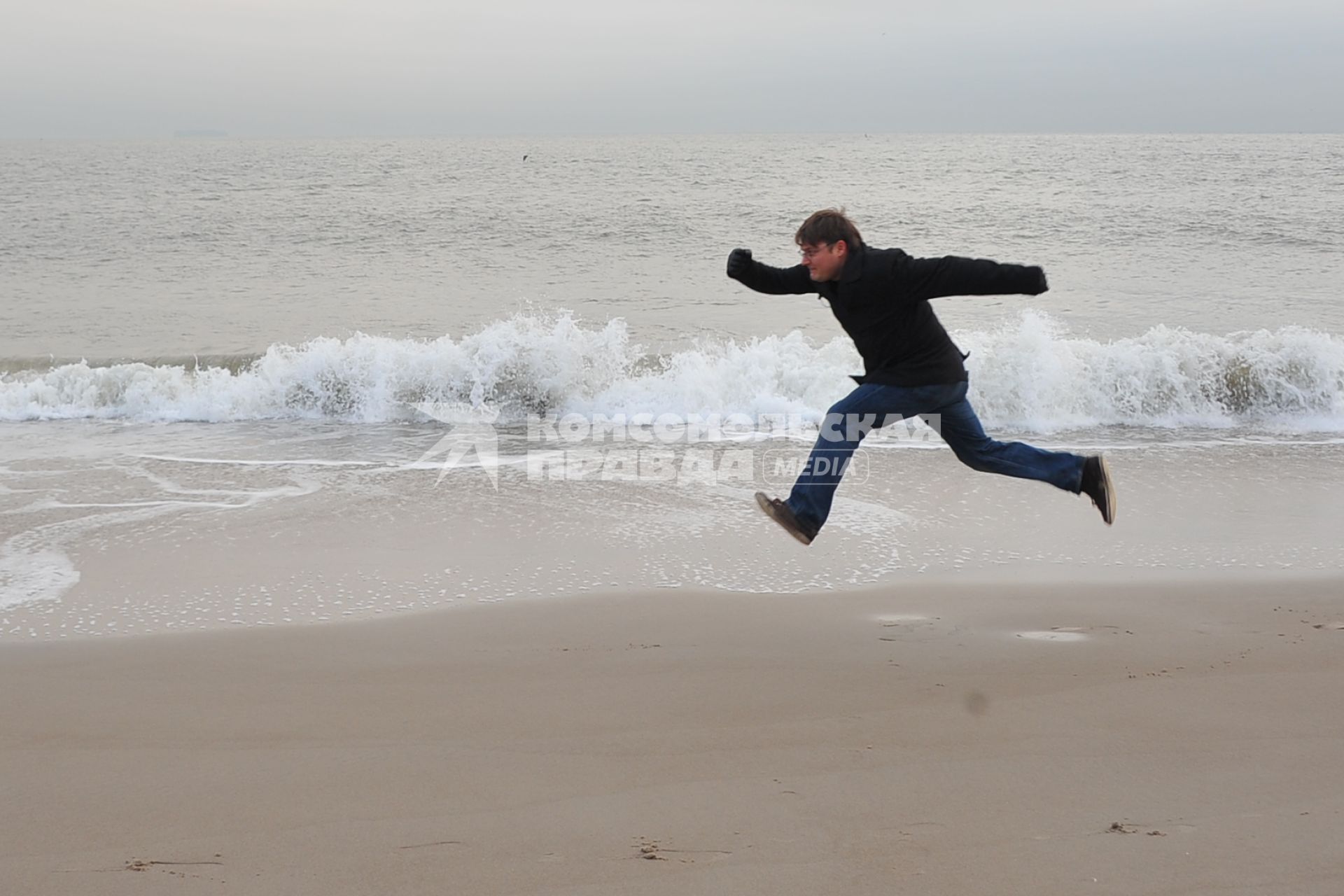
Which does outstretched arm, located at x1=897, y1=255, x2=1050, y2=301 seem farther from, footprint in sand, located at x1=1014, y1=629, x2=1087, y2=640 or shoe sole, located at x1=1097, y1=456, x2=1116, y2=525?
footprint in sand, located at x1=1014, y1=629, x2=1087, y2=640

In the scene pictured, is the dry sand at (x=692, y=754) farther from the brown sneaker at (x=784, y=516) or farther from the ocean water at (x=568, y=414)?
the ocean water at (x=568, y=414)

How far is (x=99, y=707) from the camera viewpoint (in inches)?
145

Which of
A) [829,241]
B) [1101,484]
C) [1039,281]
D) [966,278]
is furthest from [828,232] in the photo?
[1101,484]

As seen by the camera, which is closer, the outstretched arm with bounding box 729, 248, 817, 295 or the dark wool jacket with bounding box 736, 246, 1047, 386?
the dark wool jacket with bounding box 736, 246, 1047, 386

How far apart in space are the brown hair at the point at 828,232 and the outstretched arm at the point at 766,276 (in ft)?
0.77

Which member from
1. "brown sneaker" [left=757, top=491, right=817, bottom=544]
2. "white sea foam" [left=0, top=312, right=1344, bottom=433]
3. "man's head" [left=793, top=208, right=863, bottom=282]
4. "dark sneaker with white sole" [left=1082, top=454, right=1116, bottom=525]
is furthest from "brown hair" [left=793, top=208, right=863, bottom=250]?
"white sea foam" [left=0, top=312, right=1344, bottom=433]

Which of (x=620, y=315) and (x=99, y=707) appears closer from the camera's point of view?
(x=99, y=707)

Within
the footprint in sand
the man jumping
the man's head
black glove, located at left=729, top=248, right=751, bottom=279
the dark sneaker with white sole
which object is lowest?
the footprint in sand

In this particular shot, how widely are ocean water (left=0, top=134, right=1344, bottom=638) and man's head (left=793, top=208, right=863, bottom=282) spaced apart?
1814 mm

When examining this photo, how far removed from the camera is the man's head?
13.2ft

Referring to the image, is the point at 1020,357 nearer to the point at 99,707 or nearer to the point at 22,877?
the point at 99,707

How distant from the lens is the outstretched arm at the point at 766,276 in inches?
168

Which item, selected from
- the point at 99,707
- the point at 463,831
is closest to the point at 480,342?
the point at 99,707

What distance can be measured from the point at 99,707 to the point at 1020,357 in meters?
8.98
